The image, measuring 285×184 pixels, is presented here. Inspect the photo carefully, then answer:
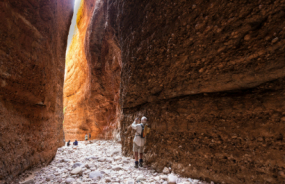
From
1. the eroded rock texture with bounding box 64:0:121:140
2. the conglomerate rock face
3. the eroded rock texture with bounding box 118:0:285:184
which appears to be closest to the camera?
the eroded rock texture with bounding box 118:0:285:184

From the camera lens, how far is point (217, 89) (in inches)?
95.2

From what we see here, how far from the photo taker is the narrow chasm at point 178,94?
76.2 inches

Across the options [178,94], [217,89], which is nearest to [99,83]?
[178,94]

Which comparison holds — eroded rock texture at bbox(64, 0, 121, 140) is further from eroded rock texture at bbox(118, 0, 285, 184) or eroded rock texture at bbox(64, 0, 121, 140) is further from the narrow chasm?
eroded rock texture at bbox(118, 0, 285, 184)

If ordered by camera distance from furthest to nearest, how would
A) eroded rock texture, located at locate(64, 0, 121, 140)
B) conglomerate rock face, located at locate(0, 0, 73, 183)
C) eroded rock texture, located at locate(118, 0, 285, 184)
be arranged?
eroded rock texture, located at locate(64, 0, 121, 140) → conglomerate rock face, located at locate(0, 0, 73, 183) → eroded rock texture, located at locate(118, 0, 285, 184)

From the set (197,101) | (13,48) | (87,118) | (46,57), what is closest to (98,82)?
(87,118)

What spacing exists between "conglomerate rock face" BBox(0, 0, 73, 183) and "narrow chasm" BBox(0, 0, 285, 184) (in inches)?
0.8

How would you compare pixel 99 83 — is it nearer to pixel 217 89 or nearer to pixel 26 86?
pixel 26 86

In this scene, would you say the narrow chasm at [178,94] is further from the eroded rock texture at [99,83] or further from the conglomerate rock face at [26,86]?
the eroded rock texture at [99,83]

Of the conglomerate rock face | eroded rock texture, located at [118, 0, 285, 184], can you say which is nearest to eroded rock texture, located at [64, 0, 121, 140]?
the conglomerate rock face

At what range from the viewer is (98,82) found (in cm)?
1130

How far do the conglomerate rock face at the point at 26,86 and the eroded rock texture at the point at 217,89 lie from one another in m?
2.69

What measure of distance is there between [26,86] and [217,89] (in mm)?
3841

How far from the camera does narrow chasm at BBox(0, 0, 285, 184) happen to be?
1.94m
